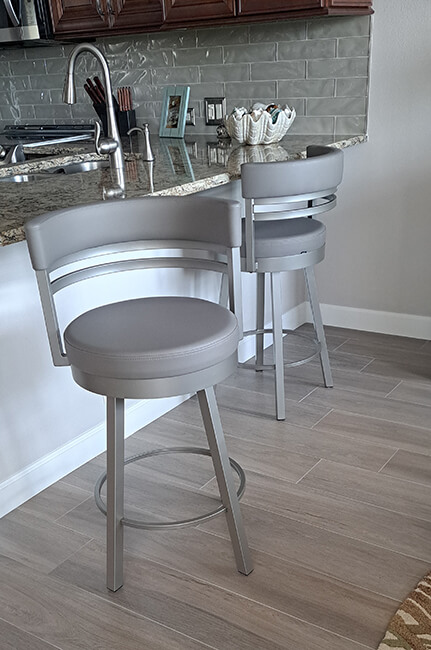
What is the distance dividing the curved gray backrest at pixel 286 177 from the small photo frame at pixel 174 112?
1379mm

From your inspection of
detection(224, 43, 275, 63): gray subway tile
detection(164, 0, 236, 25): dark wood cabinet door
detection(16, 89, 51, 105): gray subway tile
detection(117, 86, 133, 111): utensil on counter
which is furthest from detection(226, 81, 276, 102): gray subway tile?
detection(16, 89, 51, 105): gray subway tile

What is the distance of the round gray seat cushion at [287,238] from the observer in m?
2.35

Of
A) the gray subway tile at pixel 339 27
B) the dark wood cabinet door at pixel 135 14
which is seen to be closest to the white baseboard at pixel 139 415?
the gray subway tile at pixel 339 27

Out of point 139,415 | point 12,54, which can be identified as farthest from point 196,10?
point 139,415

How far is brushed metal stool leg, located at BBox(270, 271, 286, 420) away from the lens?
2.41 metres

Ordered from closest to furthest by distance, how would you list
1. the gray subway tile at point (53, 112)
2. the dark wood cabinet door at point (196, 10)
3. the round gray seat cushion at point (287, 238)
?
the round gray seat cushion at point (287, 238) < the dark wood cabinet door at point (196, 10) < the gray subway tile at point (53, 112)

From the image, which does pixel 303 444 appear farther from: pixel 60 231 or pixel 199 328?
pixel 60 231

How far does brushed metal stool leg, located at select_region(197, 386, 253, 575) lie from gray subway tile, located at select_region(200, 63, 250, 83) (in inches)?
86.2

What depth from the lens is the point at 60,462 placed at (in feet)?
7.22

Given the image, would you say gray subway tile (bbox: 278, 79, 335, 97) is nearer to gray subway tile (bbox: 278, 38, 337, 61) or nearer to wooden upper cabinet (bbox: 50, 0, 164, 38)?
gray subway tile (bbox: 278, 38, 337, 61)

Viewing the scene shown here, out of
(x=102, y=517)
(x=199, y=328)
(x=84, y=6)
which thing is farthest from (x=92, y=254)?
(x=84, y=6)

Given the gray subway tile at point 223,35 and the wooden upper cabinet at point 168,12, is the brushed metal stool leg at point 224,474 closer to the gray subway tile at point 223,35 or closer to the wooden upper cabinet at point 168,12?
the wooden upper cabinet at point 168,12

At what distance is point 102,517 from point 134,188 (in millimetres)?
1012

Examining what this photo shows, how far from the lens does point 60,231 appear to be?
1.56 m
